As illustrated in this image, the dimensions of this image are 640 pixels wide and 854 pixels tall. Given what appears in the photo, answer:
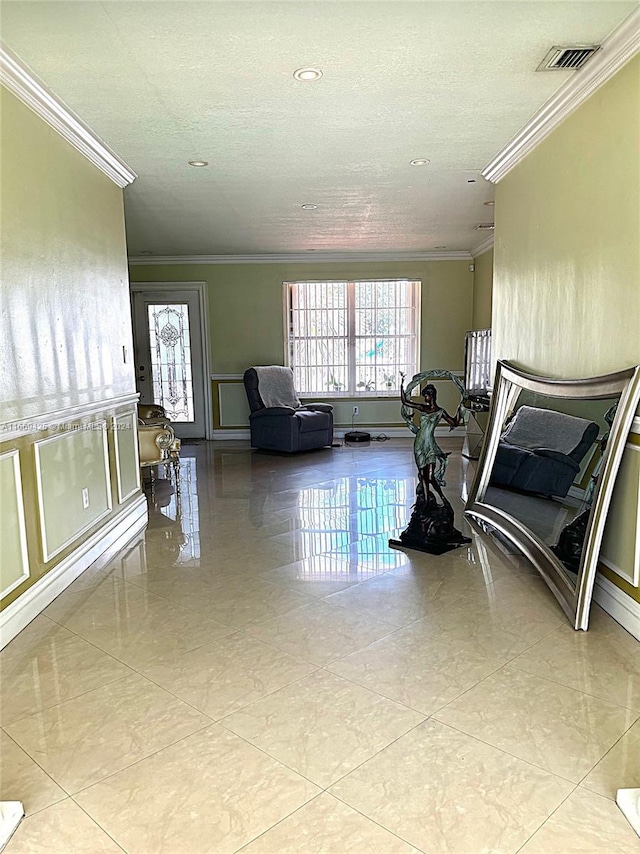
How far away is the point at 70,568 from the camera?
10.7ft

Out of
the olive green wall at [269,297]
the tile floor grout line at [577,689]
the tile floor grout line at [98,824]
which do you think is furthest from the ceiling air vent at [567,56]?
the olive green wall at [269,297]

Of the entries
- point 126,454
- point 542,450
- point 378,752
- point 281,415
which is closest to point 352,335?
point 281,415

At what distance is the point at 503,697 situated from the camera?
6.99 feet

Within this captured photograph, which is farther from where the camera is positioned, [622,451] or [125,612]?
[125,612]

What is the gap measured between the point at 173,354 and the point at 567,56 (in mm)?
6691

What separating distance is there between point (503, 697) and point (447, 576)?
1163 mm

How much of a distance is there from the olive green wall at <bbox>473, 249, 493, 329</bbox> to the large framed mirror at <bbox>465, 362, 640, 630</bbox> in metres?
3.73

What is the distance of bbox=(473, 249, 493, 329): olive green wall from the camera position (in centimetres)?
746

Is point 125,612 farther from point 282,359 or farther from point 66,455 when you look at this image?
point 282,359

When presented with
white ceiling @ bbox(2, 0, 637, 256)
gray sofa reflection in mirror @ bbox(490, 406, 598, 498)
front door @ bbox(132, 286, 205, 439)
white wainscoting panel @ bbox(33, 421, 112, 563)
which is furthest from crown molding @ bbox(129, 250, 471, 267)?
gray sofa reflection in mirror @ bbox(490, 406, 598, 498)

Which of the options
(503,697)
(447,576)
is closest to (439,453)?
Answer: (447,576)

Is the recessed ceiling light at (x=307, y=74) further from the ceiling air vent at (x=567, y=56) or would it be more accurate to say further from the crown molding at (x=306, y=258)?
the crown molding at (x=306, y=258)

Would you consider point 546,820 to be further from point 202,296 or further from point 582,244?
point 202,296

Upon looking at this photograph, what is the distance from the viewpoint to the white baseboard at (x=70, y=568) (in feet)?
8.69
